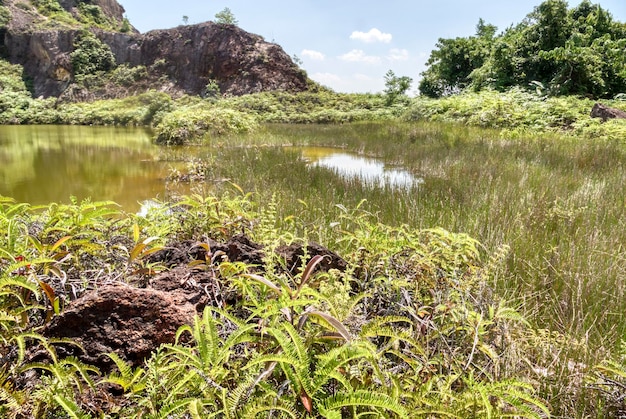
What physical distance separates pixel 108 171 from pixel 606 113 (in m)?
14.1

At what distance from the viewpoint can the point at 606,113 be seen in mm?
11070

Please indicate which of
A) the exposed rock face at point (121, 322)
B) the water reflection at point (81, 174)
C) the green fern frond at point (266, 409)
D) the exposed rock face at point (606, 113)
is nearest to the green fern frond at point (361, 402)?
the green fern frond at point (266, 409)

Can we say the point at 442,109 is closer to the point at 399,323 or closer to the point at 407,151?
the point at 407,151

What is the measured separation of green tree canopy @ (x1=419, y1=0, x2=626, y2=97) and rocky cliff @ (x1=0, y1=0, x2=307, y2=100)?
21900mm

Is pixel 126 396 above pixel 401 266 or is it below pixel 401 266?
below

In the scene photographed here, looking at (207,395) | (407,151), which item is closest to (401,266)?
(207,395)

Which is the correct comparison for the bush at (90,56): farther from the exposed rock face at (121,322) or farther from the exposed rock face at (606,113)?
the exposed rock face at (121,322)

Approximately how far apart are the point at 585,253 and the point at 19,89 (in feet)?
161

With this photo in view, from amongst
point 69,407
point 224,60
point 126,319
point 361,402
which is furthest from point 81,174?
point 224,60

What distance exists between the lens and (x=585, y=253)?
242 cm

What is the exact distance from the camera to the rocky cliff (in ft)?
123

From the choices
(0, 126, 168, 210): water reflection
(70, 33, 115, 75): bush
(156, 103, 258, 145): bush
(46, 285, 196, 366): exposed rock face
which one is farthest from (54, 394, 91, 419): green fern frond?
(70, 33, 115, 75): bush

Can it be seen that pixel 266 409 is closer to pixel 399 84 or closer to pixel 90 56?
pixel 399 84

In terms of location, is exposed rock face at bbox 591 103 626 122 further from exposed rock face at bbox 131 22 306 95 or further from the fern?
exposed rock face at bbox 131 22 306 95
